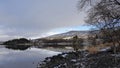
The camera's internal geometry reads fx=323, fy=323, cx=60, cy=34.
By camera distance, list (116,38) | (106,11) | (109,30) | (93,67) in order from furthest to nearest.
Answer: (116,38)
(109,30)
(106,11)
(93,67)

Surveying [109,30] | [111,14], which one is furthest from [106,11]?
[109,30]

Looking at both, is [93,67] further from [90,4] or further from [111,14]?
[90,4]

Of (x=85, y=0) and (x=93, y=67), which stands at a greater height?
(x=85, y=0)

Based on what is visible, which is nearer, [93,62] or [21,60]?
[93,62]

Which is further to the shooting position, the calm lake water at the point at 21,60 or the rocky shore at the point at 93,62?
the calm lake water at the point at 21,60

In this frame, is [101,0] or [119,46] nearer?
[101,0]

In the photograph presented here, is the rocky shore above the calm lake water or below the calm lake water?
above

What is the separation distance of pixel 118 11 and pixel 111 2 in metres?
1.03

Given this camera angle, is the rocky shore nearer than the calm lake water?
Yes

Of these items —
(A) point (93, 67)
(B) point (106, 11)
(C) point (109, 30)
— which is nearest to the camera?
(A) point (93, 67)

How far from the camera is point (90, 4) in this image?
31.2m

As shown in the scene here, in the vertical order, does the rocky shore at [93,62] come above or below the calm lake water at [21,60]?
above

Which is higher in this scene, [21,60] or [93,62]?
[93,62]

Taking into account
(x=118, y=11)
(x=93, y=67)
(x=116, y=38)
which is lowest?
(x=93, y=67)
